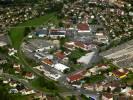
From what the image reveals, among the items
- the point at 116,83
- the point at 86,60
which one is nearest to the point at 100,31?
the point at 86,60

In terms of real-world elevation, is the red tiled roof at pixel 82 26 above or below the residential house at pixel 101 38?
above

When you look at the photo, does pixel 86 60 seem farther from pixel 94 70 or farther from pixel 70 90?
pixel 70 90

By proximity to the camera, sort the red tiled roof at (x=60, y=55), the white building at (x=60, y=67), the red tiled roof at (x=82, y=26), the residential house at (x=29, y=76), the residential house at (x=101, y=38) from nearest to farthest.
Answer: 1. the residential house at (x=29, y=76)
2. the white building at (x=60, y=67)
3. the red tiled roof at (x=60, y=55)
4. the residential house at (x=101, y=38)
5. the red tiled roof at (x=82, y=26)

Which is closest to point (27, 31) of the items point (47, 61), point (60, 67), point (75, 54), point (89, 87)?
point (75, 54)

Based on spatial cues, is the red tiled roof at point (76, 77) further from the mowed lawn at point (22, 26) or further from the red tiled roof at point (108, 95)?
the mowed lawn at point (22, 26)

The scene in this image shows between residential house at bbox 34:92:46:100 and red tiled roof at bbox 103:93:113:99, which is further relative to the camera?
residential house at bbox 34:92:46:100

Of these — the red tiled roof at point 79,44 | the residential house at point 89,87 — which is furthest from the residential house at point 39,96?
the red tiled roof at point 79,44

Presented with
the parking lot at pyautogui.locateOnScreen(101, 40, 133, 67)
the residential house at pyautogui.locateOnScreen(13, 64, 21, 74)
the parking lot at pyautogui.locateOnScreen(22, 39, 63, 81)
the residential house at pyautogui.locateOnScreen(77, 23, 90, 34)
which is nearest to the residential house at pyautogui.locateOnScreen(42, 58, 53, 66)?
the parking lot at pyautogui.locateOnScreen(22, 39, 63, 81)

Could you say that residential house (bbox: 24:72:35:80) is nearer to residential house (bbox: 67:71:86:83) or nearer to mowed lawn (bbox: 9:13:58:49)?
residential house (bbox: 67:71:86:83)
